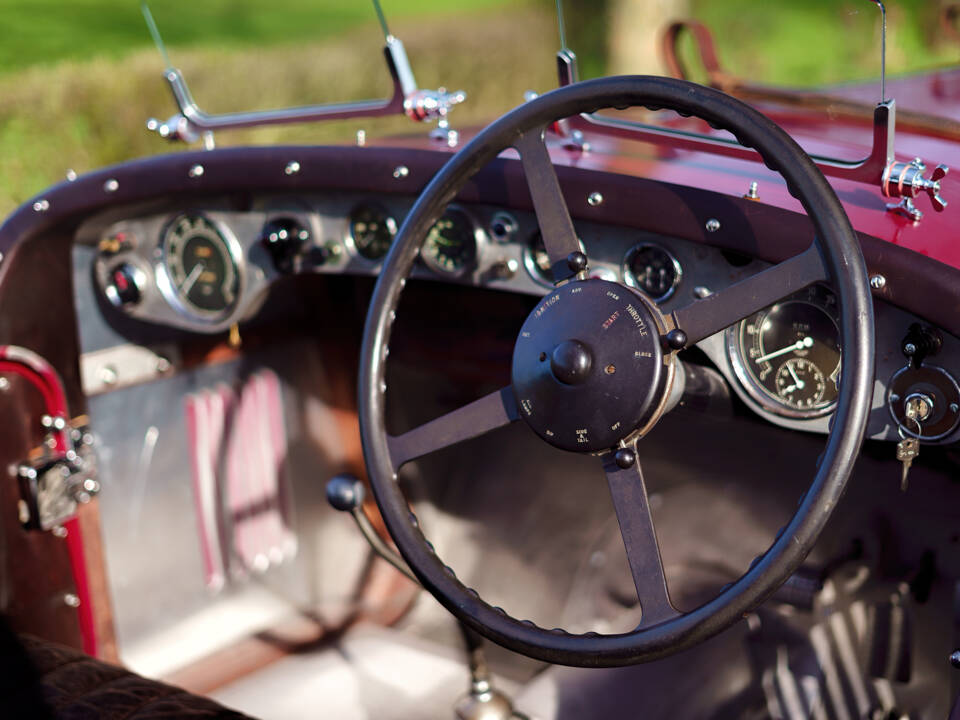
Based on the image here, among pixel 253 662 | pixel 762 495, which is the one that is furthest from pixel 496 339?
pixel 253 662

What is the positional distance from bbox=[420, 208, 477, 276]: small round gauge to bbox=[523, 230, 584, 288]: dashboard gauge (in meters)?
0.11

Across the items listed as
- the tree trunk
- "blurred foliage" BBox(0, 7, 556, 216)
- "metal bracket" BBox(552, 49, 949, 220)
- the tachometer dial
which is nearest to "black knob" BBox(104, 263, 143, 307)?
"metal bracket" BBox(552, 49, 949, 220)

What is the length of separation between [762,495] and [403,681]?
105cm

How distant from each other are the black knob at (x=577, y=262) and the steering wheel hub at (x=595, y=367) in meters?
0.04

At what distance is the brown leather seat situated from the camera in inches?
64.4

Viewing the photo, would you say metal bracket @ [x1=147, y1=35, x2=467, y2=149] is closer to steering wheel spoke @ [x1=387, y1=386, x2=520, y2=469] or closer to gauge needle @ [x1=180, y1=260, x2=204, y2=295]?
gauge needle @ [x1=180, y1=260, x2=204, y2=295]

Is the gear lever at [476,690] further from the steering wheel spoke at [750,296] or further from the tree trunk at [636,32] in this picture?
the tree trunk at [636,32]

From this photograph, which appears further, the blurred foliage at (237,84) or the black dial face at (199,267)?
the blurred foliage at (237,84)

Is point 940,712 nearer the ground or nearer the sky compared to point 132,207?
nearer the ground

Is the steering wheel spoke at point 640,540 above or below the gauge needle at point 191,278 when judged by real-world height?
below

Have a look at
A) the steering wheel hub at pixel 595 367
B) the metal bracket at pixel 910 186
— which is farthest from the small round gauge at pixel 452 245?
the metal bracket at pixel 910 186

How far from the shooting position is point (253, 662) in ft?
8.98

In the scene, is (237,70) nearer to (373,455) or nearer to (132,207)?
(132,207)

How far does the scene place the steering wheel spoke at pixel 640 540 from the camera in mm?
1313
